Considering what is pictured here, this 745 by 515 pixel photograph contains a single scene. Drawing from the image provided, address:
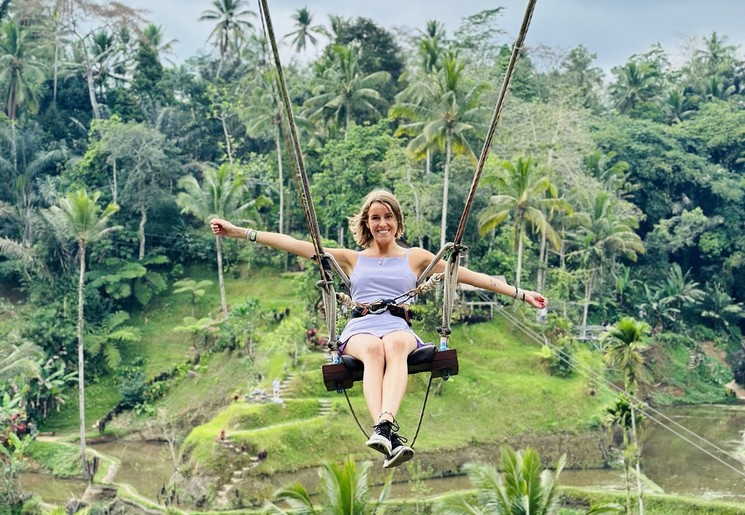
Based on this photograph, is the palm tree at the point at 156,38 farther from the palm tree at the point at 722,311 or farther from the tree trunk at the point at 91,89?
the palm tree at the point at 722,311

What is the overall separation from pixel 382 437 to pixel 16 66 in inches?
1445

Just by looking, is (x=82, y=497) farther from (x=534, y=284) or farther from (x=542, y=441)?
(x=534, y=284)

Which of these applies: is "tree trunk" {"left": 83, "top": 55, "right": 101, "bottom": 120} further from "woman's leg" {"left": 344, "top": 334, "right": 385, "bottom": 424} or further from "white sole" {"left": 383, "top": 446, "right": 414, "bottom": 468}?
"white sole" {"left": 383, "top": 446, "right": 414, "bottom": 468}

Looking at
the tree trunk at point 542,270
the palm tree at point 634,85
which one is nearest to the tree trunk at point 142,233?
the tree trunk at point 542,270

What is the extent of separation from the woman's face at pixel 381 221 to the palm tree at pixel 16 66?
35630 mm

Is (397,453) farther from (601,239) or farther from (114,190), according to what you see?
(114,190)

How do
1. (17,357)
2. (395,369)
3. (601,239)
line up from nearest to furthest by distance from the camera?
(395,369) < (17,357) < (601,239)

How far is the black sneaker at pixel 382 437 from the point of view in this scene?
4289 millimetres

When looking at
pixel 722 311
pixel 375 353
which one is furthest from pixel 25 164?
pixel 375 353

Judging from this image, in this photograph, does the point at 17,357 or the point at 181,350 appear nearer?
the point at 17,357

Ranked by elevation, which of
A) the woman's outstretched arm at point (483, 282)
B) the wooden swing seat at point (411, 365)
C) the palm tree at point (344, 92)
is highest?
the palm tree at point (344, 92)

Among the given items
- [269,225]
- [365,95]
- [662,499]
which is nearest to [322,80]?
[365,95]

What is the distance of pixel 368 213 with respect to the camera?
4965 mm

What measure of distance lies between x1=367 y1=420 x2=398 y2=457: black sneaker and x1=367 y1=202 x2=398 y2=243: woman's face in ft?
3.61
